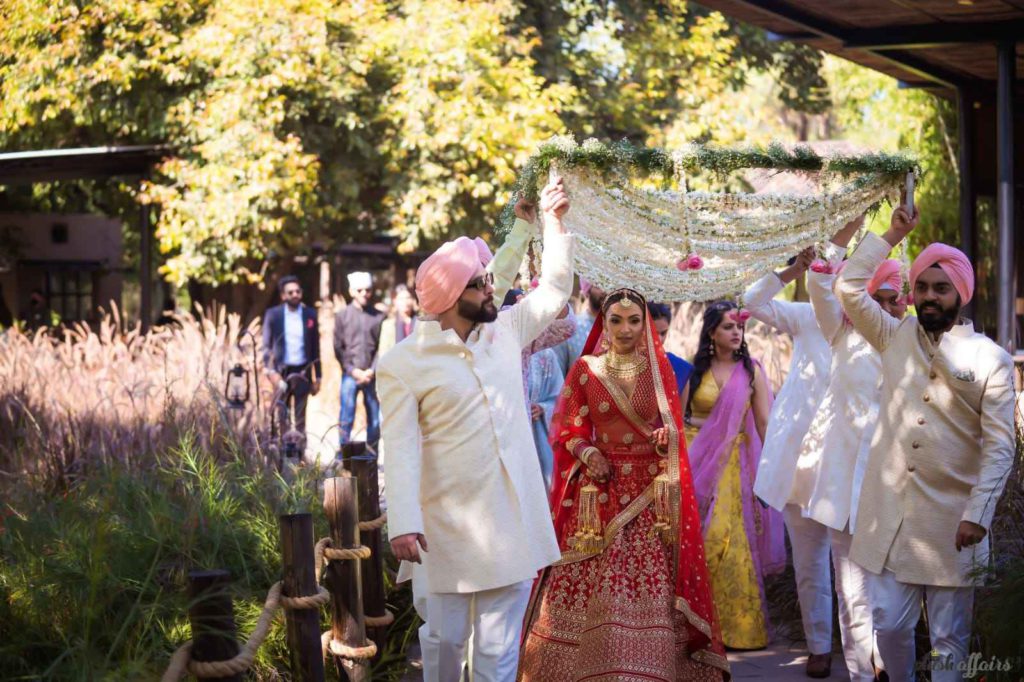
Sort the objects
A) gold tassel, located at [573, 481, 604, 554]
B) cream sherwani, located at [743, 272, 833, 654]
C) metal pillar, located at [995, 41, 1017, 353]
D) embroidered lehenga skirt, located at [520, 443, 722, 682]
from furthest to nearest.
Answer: metal pillar, located at [995, 41, 1017, 353] < cream sherwani, located at [743, 272, 833, 654] < gold tassel, located at [573, 481, 604, 554] < embroidered lehenga skirt, located at [520, 443, 722, 682]

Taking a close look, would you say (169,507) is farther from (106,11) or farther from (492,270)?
(106,11)

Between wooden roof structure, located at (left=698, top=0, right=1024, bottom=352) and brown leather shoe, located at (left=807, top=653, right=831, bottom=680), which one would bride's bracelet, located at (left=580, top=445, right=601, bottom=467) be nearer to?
A: brown leather shoe, located at (left=807, top=653, right=831, bottom=680)

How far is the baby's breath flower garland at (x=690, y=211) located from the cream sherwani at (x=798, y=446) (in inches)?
21.4

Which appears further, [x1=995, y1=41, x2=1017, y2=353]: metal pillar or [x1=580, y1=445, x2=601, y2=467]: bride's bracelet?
[x1=995, y1=41, x2=1017, y2=353]: metal pillar

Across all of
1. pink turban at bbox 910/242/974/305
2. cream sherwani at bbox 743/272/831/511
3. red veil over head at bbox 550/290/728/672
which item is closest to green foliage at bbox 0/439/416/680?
red veil over head at bbox 550/290/728/672

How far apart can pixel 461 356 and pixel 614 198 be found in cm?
144

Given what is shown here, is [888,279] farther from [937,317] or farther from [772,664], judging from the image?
[772,664]

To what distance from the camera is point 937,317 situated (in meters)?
5.34

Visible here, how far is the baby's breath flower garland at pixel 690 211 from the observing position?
599 cm

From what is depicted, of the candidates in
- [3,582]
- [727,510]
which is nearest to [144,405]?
[3,582]

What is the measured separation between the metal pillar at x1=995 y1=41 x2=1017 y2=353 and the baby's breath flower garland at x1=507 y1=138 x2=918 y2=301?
4.10 meters

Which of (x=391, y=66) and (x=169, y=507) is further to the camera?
(x=391, y=66)

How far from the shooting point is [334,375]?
1934 centimetres

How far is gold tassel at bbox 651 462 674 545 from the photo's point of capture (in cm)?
638
